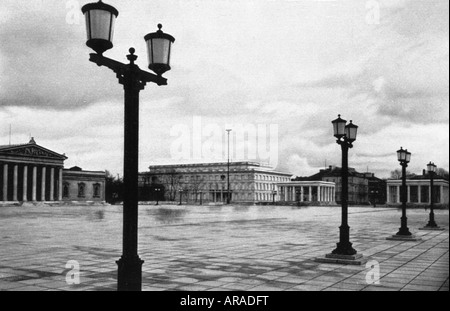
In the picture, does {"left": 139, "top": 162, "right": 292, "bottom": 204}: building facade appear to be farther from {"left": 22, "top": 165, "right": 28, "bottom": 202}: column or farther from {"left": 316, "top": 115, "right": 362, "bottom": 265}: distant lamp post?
{"left": 316, "top": 115, "right": 362, "bottom": 265}: distant lamp post

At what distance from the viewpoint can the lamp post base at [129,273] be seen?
6738 millimetres

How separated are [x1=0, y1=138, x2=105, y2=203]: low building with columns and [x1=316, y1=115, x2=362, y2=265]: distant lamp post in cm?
7708

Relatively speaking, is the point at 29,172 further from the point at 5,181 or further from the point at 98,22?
the point at 98,22

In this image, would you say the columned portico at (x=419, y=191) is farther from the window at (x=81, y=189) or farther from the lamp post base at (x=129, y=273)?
the lamp post base at (x=129, y=273)

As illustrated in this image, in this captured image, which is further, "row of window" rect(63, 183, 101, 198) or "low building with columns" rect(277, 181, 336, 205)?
"low building with columns" rect(277, 181, 336, 205)

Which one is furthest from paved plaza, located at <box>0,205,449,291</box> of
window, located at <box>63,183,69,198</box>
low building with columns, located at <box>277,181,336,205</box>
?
low building with columns, located at <box>277,181,336,205</box>

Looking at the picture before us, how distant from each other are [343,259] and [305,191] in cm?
12309

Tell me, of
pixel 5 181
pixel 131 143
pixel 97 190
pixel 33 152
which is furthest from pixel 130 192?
pixel 97 190

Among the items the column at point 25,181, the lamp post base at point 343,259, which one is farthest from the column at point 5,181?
the lamp post base at point 343,259

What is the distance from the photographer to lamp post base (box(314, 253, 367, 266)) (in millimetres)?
12461

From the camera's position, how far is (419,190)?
114812mm

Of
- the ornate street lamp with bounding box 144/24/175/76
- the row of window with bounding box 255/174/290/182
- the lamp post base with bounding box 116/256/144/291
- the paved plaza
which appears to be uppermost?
the row of window with bounding box 255/174/290/182

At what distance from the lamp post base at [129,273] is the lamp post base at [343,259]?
723 centimetres
